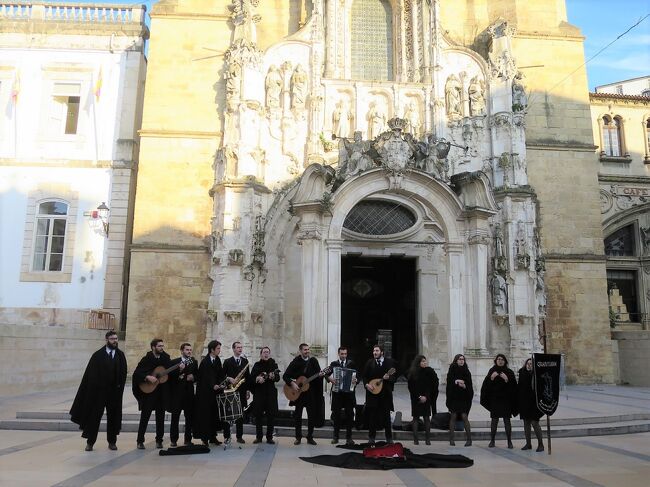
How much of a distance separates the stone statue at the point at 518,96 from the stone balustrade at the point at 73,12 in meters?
14.1

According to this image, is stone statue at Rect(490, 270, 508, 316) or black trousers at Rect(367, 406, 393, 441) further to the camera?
stone statue at Rect(490, 270, 508, 316)

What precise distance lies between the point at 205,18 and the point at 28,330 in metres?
12.5

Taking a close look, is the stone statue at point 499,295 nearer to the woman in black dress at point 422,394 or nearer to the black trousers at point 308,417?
the woman in black dress at point 422,394

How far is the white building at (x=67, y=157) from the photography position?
814 inches

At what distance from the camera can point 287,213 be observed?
63.5 ft

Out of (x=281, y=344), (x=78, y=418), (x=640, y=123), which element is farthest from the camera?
(x=640, y=123)

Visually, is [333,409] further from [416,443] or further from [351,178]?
[351,178]

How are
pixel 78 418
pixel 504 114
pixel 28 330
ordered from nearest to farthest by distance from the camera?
pixel 78 418 < pixel 28 330 < pixel 504 114

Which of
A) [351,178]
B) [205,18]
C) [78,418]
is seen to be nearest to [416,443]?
[78,418]

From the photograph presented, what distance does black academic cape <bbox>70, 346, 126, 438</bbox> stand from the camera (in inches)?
Result: 356

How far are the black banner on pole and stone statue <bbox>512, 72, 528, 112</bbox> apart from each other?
13108mm

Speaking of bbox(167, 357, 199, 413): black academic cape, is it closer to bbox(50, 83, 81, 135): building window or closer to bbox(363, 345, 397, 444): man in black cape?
bbox(363, 345, 397, 444): man in black cape

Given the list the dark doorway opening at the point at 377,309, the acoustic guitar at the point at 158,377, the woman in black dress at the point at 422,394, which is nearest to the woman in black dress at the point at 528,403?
the woman in black dress at the point at 422,394

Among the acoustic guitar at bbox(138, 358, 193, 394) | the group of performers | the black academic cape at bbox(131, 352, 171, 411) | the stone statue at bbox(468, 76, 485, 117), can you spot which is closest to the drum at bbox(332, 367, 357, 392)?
the group of performers
